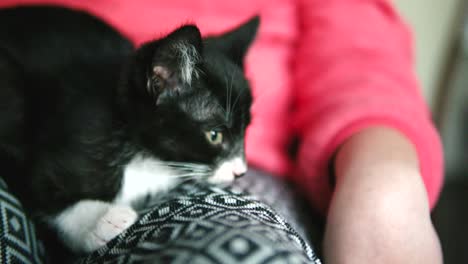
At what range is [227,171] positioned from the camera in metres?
0.81

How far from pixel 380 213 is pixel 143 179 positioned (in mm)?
433

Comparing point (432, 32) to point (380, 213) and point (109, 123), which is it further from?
point (109, 123)

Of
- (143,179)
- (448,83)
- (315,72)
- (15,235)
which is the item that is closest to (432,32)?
(448,83)

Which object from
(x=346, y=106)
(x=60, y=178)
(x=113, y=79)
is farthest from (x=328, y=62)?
(x=60, y=178)

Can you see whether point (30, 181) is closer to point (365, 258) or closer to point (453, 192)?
point (365, 258)

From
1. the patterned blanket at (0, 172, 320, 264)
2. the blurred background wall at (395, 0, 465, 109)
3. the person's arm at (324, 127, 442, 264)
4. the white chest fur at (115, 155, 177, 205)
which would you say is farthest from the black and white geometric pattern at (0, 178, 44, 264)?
the blurred background wall at (395, 0, 465, 109)

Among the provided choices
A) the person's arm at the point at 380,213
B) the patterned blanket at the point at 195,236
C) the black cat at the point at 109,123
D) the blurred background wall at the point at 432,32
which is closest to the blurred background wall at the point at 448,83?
the blurred background wall at the point at 432,32

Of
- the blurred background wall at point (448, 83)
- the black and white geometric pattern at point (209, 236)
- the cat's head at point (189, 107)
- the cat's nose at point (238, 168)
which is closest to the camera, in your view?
the black and white geometric pattern at point (209, 236)

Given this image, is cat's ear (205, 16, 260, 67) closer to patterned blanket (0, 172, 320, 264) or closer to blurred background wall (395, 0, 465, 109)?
patterned blanket (0, 172, 320, 264)

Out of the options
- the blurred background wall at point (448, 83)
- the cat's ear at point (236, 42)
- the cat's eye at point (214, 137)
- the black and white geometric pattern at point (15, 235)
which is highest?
the cat's ear at point (236, 42)

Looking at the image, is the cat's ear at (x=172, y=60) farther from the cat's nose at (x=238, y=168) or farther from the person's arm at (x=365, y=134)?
the person's arm at (x=365, y=134)

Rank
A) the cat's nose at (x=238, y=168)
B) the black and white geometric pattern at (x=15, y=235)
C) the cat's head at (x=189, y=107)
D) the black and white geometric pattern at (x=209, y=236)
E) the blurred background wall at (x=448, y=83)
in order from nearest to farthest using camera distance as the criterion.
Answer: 1. the black and white geometric pattern at (x=209, y=236)
2. the black and white geometric pattern at (x=15, y=235)
3. the cat's head at (x=189, y=107)
4. the cat's nose at (x=238, y=168)
5. the blurred background wall at (x=448, y=83)

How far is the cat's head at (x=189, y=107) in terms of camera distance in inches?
28.4

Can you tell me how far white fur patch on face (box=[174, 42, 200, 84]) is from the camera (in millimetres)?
677
